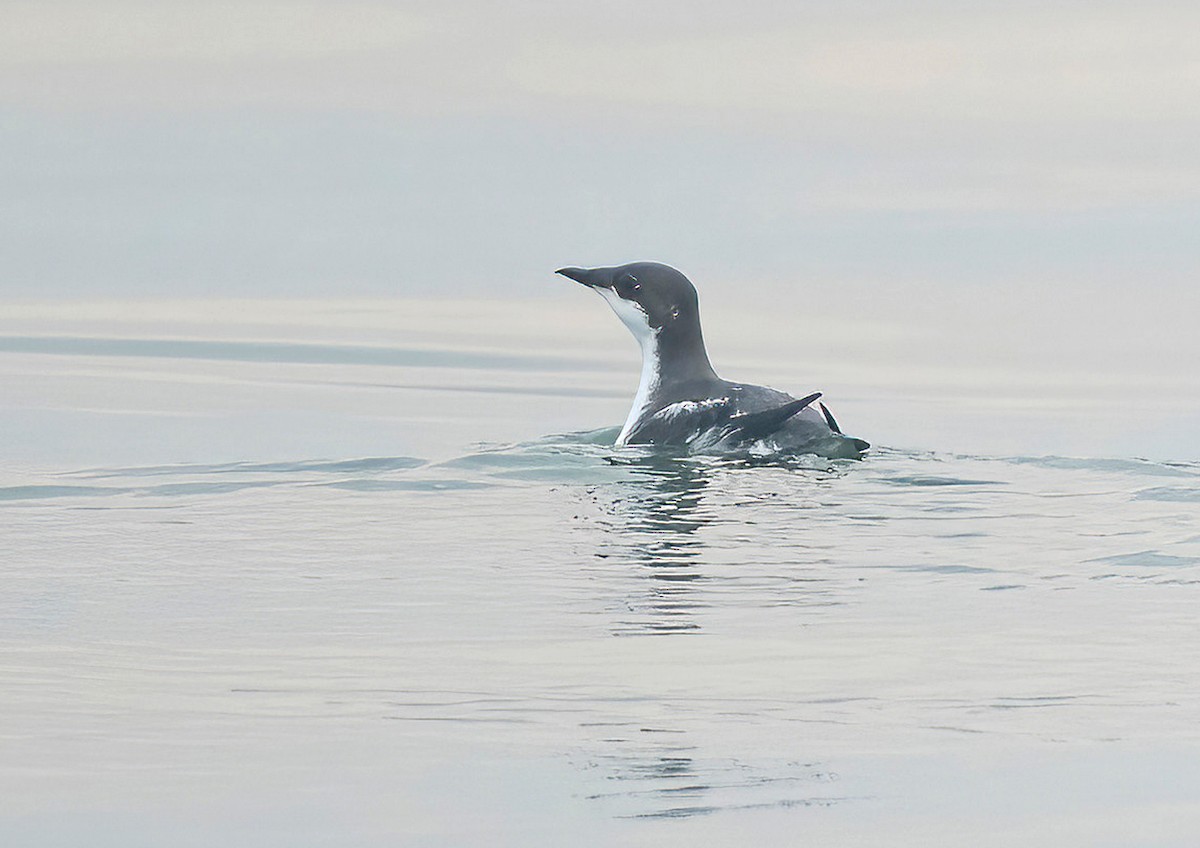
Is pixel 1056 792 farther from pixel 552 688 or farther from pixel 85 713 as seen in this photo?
pixel 85 713

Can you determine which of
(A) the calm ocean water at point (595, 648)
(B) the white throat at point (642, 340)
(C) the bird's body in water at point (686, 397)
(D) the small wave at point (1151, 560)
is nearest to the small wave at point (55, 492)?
(A) the calm ocean water at point (595, 648)

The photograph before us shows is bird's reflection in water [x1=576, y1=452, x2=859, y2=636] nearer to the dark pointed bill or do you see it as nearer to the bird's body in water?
the bird's body in water

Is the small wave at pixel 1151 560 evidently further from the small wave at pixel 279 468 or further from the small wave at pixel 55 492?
the small wave at pixel 55 492

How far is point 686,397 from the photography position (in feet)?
35.7

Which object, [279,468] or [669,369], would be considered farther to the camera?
[669,369]

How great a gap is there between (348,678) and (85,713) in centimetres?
72

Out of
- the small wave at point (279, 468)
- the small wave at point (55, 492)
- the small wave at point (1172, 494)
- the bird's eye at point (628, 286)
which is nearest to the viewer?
the small wave at point (1172, 494)

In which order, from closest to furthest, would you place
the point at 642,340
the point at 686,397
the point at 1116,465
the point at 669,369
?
1. the point at 1116,465
2. the point at 686,397
3. the point at 669,369
4. the point at 642,340

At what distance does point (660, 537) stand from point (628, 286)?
3711 mm

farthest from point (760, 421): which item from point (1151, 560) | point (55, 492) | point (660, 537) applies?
point (55, 492)

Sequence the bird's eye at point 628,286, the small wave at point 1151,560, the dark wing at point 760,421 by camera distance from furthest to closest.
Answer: the bird's eye at point 628,286
the dark wing at point 760,421
the small wave at point 1151,560

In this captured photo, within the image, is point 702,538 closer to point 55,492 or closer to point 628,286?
point 55,492

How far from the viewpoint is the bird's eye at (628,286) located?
1159 centimetres

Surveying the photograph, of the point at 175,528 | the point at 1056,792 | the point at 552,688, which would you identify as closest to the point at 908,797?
the point at 1056,792
